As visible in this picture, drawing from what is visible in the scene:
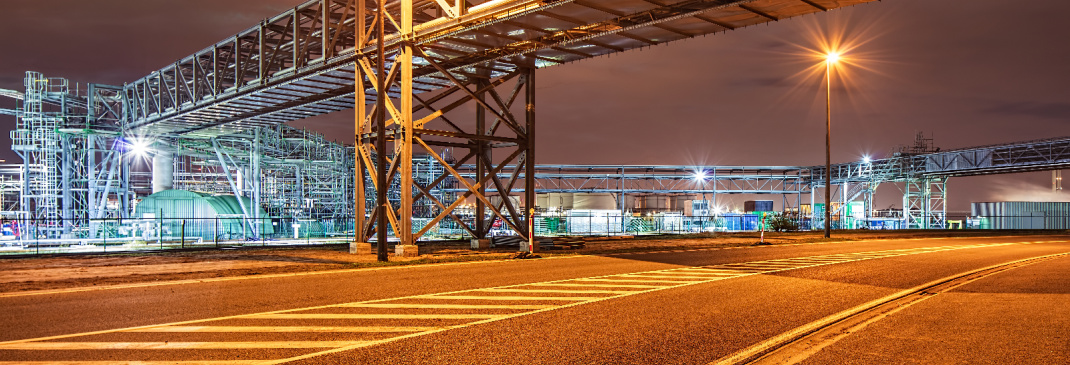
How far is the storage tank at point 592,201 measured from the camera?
79.3m

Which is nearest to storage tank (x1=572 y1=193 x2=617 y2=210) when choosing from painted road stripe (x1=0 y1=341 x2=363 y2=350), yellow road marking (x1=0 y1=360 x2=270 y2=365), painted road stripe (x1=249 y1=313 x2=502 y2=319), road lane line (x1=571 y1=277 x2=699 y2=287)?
road lane line (x1=571 y1=277 x2=699 y2=287)

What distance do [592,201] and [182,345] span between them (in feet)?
242

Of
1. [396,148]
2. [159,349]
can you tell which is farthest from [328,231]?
[159,349]

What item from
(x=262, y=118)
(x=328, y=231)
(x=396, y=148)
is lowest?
(x=328, y=231)

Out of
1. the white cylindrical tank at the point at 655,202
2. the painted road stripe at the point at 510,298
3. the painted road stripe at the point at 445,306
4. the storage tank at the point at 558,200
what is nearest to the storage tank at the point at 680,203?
the white cylindrical tank at the point at 655,202

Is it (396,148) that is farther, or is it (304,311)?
(396,148)

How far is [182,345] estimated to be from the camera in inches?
288

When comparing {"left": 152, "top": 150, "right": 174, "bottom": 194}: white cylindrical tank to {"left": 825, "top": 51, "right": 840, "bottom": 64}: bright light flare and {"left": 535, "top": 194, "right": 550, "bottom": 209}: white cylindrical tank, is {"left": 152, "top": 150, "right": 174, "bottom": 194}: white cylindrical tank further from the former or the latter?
{"left": 535, "top": 194, "right": 550, "bottom": 209}: white cylindrical tank

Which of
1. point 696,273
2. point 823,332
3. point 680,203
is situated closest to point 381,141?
point 696,273

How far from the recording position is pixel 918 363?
6691 mm

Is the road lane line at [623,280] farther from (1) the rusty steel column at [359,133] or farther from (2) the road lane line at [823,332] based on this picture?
(1) the rusty steel column at [359,133]

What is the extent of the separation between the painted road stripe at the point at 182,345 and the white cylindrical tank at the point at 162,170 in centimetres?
3817

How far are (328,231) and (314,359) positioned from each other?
4167 centimetres

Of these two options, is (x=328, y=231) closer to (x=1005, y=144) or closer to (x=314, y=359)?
(x=314, y=359)
